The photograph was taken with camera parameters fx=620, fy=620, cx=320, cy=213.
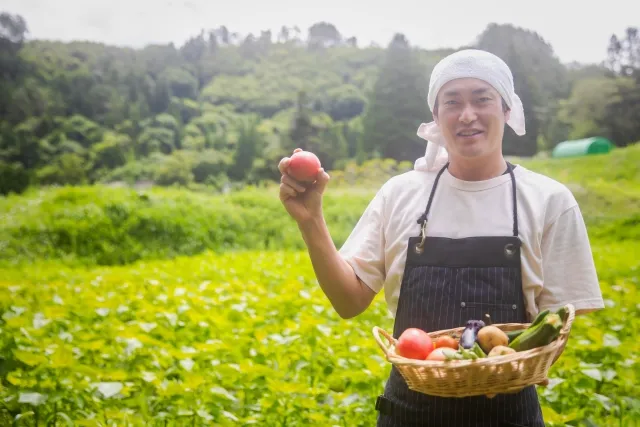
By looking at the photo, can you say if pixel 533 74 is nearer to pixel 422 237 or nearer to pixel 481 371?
pixel 422 237

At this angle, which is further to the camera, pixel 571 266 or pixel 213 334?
pixel 213 334

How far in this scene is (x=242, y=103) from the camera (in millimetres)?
10656

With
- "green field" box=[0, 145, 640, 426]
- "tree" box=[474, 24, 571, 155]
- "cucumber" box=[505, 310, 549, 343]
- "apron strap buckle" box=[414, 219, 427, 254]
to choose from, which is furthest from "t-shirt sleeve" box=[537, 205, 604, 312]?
"tree" box=[474, 24, 571, 155]

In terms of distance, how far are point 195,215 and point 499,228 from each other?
7.74 m

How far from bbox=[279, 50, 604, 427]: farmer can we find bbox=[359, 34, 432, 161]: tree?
22.9 feet

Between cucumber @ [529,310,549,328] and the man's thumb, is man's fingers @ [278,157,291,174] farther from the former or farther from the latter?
cucumber @ [529,310,549,328]

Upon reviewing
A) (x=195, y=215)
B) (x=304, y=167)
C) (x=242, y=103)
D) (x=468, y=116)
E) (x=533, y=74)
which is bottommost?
(x=195, y=215)

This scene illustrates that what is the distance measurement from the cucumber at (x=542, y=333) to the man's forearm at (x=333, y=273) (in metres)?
0.40

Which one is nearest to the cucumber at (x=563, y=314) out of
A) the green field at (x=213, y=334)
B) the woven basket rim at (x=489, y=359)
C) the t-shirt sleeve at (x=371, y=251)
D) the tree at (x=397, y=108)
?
the woven basket rim at (x=489, y=359)

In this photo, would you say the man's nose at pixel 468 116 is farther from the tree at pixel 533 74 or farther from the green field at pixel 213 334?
the tree at pixel 533 74

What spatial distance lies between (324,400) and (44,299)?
2.40 meters

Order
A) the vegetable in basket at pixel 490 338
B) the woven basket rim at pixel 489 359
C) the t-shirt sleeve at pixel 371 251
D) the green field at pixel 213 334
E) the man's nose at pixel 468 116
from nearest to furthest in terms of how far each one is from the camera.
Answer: the woven basket rim at pixel 489 359, the vegetable in basket at pixel 490 338, the man's nose at pixel 468 116, the t-shirt sleeve at pixel 371 251, the green field at pixel 213 334

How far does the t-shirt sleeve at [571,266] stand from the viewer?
1185 millimetres

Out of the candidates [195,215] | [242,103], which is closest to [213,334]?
[195,215]
